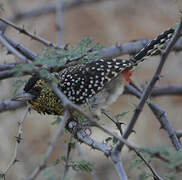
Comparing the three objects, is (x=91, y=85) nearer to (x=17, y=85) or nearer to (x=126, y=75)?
(x=126, y=75)

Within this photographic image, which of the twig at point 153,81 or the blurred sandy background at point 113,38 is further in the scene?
the blurred sandy background at point 113,38

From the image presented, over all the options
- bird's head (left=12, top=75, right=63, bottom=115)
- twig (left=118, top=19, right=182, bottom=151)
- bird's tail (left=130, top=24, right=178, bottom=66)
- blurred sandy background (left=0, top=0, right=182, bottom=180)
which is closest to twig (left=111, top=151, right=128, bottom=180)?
twig (left=118, top=19, right=182, bottom=151)

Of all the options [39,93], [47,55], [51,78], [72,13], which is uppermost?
[72,13]

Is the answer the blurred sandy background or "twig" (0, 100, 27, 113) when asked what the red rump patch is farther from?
the blurred sandy background

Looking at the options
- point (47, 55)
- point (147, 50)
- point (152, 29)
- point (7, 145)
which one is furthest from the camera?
point (152, 29)

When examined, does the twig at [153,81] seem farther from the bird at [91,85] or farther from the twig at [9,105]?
the twig at [9,105]

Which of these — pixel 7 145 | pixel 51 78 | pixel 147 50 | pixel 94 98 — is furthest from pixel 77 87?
pixel 7 145

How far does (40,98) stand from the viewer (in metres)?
3.26

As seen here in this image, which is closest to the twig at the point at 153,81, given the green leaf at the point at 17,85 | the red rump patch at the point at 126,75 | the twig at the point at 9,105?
the green leaf at the point at 17,85

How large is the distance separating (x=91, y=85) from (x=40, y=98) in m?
0.43

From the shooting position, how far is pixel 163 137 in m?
7.59

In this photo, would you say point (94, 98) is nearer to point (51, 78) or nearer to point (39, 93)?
point (39, 93)

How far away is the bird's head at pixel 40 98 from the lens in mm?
3201

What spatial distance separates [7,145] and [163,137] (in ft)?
9.43
